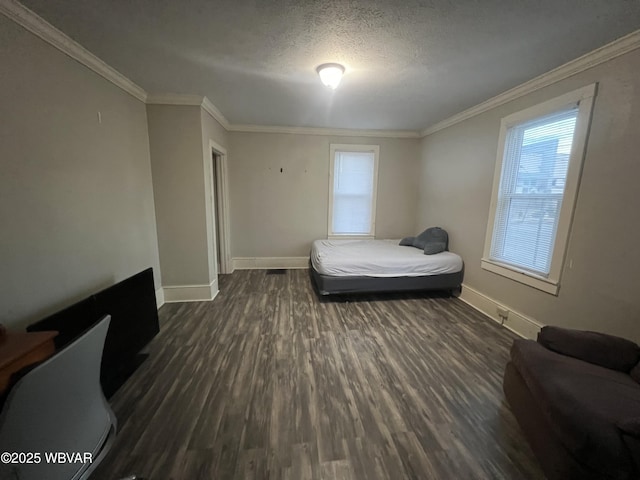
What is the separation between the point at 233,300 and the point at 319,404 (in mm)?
2112

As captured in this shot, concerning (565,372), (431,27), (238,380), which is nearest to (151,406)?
(238,380)

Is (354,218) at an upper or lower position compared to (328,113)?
lower

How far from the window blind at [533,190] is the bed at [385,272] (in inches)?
27.0

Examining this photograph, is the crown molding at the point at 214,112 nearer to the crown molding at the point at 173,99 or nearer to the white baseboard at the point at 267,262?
the crown molding at the point at 173,99

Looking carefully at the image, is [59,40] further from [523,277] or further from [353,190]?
[523,277]

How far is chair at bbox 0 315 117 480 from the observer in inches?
30.0

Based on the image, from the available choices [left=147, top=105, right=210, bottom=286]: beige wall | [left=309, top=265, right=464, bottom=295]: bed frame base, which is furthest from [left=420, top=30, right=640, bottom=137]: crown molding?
[left=147, top=105, right=210, bottom=286]: beige wall

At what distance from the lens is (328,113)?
12.2 ft

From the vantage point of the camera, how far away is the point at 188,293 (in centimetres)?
344

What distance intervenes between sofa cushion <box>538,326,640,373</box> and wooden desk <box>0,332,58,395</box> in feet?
9.07

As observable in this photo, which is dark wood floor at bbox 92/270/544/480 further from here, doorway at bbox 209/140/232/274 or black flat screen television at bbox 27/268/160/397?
doorway at bbox 209/140/232/274

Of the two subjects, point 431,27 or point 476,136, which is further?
point 476,136

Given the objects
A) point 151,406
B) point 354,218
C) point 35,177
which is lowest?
point 151,406

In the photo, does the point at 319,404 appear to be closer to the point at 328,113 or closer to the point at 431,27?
the point at 431,27
